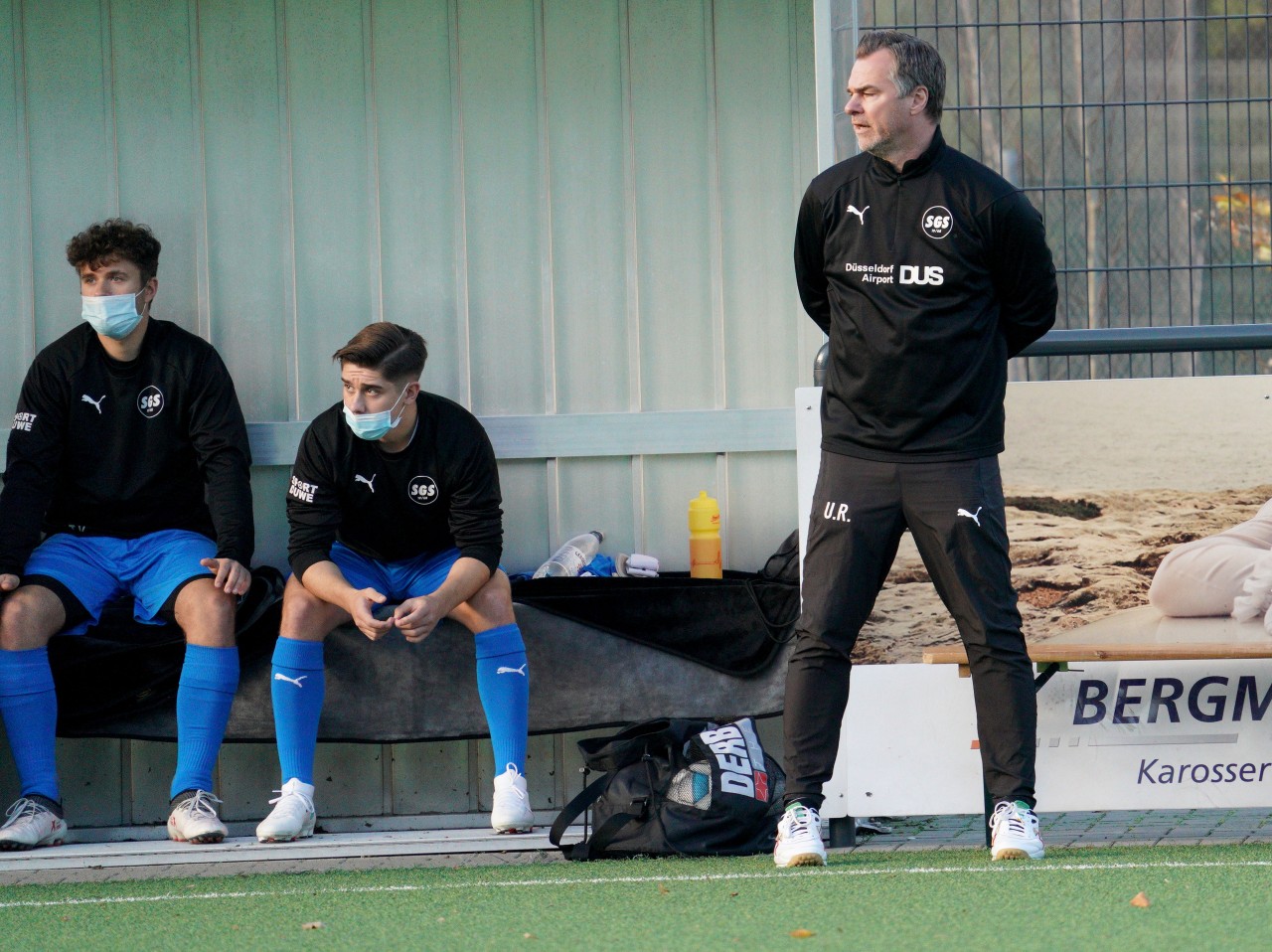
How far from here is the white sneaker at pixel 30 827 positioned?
4.73 metres

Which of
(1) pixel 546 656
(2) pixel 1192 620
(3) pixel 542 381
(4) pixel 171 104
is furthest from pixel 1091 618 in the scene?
(4) pixel 171 104

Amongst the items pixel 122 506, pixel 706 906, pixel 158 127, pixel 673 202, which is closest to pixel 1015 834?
pixel 706 906

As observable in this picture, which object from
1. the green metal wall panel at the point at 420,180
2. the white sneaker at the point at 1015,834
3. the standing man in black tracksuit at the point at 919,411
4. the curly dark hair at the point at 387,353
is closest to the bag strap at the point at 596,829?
the standing man in black tracksuit at the point at 919,411

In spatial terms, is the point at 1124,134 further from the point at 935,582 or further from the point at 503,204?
the point at 503,204

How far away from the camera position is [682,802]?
4387 millimetres

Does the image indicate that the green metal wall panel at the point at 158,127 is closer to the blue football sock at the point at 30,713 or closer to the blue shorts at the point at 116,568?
the blue shorts at the point at 116,568

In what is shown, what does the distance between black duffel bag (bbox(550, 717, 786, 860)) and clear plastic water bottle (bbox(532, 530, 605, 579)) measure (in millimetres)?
877

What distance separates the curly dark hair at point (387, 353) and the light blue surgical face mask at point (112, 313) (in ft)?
2.57

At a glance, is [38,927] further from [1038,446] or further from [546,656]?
[1038,446]

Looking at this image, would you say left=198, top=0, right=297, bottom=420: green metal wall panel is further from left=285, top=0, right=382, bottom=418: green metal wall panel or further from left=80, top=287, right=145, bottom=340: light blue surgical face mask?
left=80, top=287, right=145, bottom=340: light blue surgical face mask

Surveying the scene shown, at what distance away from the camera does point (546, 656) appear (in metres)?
5.10

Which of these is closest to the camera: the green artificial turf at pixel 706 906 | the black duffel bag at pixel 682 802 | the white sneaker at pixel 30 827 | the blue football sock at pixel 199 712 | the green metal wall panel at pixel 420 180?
the green artificial turf at pixel 706 906

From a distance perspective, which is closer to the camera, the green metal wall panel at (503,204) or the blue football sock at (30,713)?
the blue football sock at (30,713)

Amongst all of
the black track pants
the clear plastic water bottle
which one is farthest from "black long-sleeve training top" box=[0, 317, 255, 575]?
the black track pants
